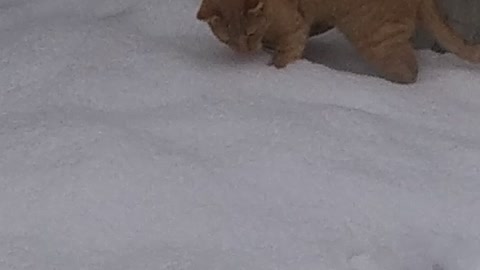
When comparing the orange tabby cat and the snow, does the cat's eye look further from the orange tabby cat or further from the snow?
the snow

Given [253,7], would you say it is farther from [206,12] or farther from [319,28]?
[319,28]

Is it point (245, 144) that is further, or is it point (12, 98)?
point (12, 98)

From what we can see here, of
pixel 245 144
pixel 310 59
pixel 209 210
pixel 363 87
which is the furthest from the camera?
pixel 310 59

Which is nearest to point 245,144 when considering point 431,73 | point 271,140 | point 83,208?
point 271,140

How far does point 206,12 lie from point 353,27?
1.13ft

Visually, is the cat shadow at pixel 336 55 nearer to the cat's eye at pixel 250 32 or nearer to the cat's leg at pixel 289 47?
the cat's leg at pixel 289 47

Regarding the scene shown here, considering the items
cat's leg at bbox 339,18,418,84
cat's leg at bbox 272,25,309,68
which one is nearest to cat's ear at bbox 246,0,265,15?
cat's leg at bbox 272,25,309,68

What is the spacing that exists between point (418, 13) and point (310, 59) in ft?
0.96

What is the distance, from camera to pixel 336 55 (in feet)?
9.11

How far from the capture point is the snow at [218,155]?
2047 mm

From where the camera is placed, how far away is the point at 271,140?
2.34m

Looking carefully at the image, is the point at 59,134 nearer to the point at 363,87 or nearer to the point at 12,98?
the point at 12,98

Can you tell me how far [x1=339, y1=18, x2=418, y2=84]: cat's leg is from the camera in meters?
2.57

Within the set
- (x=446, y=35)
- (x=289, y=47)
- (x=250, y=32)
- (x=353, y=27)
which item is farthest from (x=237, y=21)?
(x=446, y=35)
